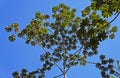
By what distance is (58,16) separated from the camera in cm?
2550

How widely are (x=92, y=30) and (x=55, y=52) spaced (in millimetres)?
12503

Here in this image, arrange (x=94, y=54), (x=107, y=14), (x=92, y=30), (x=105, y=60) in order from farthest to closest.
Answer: (x=94, y=54) → (x=105, y=60) → (x=92, y=30) → (x=107, y=14)

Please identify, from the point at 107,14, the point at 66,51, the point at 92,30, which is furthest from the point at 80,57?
the point at 107,14

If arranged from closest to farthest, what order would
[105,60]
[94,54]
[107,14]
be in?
1. [107,14]
2. [105,60]
3. [94,54]

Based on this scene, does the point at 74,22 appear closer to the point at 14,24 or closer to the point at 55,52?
the point at 55,52

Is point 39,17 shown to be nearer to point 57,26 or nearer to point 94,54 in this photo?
point 57,26

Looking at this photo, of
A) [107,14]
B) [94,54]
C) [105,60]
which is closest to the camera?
[107,14]

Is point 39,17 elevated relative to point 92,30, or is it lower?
elevated

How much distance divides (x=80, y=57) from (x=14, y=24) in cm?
540

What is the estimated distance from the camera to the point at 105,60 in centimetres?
2350

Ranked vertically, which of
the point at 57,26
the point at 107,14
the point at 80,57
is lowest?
the point at 107,14

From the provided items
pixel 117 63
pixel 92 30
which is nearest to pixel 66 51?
pixel 117 63

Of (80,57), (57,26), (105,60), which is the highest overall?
(57,26)

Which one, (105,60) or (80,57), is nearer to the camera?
(105,60)
